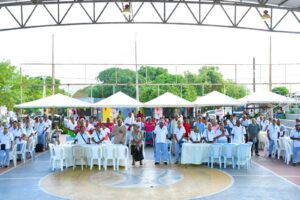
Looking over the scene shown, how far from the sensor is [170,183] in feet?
38.1

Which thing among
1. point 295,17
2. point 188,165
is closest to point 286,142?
point 188,165

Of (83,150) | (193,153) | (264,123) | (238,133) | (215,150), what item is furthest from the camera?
(264,123)

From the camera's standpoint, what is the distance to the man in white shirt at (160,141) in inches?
591

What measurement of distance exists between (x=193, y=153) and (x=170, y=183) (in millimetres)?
3297

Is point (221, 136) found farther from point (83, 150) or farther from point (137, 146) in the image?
point (83, 150)

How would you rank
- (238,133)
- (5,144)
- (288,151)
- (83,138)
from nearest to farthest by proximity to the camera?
(5,144), (83,138), (288,151), (238,133)

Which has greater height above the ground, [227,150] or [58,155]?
[227,150]

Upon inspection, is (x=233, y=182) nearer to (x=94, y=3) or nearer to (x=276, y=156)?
(x=276, y=156)

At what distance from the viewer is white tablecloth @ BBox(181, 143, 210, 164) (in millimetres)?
14711

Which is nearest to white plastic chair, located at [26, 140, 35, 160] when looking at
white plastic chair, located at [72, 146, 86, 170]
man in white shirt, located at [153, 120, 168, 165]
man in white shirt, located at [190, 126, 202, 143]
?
white plastic chair, located at [72, 146, 86, 170]

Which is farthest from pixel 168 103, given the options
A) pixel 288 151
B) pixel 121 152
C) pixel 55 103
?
pixel 121 152

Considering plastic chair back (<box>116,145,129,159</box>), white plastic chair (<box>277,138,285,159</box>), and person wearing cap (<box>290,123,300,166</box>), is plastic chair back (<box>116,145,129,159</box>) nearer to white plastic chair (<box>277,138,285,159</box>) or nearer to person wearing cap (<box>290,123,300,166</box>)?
person wearing cap (<box>290,123,300,166</box>)

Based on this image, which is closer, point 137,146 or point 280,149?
point 137,146

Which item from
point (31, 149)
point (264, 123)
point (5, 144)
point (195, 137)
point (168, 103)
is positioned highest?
point (168, 103)
